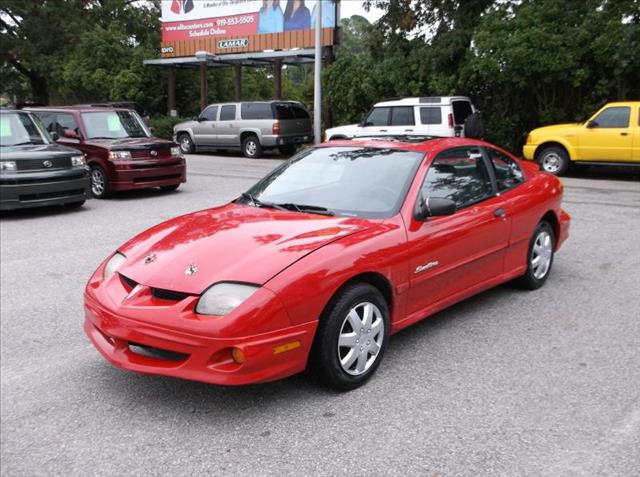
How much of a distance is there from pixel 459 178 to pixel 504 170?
83 cm

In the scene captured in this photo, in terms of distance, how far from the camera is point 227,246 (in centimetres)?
379

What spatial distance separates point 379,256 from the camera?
3877mm

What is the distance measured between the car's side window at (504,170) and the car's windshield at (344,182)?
1.05m

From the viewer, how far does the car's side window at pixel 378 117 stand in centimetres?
1683

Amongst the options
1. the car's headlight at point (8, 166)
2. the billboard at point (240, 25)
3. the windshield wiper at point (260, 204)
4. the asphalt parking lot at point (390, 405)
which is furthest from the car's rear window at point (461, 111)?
the windshield wiper at point (260, 204)

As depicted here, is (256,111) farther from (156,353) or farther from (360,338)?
(156,353)

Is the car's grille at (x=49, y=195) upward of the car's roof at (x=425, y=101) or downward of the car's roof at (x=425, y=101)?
downward

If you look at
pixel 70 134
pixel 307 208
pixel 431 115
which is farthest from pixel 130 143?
pixel 307 208

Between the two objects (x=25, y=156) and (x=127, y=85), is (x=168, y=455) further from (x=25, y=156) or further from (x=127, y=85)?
(x=127, y=85)

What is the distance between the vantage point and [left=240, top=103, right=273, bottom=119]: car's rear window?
67.7 feet

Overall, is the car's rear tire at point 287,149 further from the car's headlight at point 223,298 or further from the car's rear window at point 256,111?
the car's headlight at point 223,298

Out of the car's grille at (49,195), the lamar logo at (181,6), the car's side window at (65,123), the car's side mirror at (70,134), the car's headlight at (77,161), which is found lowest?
the car's grille at (49,195)

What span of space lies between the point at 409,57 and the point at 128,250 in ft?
55.8

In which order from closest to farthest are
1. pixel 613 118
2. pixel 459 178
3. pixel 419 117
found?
pixel 459 178 < pixel 613 118 < pixel 419 117
